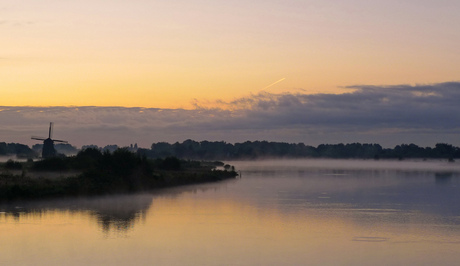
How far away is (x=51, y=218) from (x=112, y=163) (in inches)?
1153

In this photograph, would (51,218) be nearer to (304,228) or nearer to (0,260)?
(0,260)

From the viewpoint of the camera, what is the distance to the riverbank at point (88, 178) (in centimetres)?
5750

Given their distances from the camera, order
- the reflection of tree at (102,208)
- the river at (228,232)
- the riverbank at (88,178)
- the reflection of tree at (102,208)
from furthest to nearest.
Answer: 1. the riverbank at (88,178)
2. the reflection of tree at (102,208)
3. the reflection of tree at (102,208)
4. the river at (228,232)

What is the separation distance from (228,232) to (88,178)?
33.6 meters

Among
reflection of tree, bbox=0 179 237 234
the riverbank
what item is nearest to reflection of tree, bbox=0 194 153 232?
reflection of tree, bbox=0 179 237 234

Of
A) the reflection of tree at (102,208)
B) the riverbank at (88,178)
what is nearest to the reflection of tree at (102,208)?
the reflection of tree at (102,208)

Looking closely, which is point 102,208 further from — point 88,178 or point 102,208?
point 88,178

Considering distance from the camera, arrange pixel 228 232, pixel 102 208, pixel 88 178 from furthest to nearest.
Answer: pixel 88 178, pixel 102 208, pixel 228 232

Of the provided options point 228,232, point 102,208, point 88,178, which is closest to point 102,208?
point 102,208

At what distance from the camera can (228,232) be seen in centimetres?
3862

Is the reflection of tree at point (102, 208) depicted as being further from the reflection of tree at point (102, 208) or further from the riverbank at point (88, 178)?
the riverbank at point (88, 178)

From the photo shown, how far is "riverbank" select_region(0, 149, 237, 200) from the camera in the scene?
57.5 m

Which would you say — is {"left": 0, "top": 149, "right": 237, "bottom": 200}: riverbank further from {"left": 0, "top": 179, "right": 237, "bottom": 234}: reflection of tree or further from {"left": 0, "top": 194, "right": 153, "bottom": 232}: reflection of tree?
{"left": 0, "top": 194, "right": 153, "bottom": 232}: reflection of tree

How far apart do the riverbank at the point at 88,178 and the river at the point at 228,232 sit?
2.91 meters
